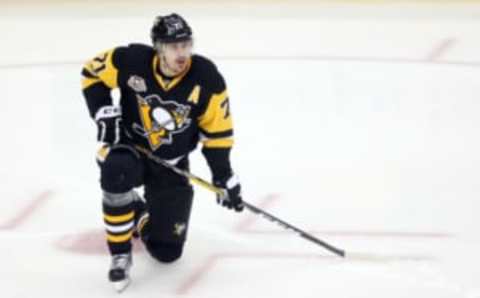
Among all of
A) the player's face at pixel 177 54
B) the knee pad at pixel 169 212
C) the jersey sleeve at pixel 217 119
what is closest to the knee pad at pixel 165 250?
the knee pad at pixel 169 212

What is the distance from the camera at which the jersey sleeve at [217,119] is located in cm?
312

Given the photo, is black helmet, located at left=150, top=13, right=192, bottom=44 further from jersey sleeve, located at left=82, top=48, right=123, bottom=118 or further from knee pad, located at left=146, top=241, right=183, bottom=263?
knee pad, located at left=146, top=241, right=183, bottom=263

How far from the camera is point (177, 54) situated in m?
3.01

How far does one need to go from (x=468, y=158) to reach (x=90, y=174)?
4.76 feet

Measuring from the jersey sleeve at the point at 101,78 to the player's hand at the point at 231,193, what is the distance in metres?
0.42

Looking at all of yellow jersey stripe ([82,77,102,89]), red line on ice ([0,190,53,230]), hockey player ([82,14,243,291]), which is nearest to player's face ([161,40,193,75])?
hockey player ([82,14,243,291])

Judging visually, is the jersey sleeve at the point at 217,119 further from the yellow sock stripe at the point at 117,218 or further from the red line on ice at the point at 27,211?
the red line on ice at the point at 27,211

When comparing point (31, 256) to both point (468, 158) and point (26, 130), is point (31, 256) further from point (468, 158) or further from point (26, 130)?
point (468, 158)

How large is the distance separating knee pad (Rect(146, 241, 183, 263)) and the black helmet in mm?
674

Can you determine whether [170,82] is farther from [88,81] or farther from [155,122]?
[88,81]

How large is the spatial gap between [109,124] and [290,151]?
1.31 metres

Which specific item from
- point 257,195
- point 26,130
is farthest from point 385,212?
point 26,130

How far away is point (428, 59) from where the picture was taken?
204 inches

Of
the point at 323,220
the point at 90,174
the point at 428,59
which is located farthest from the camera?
the point at 428,59
